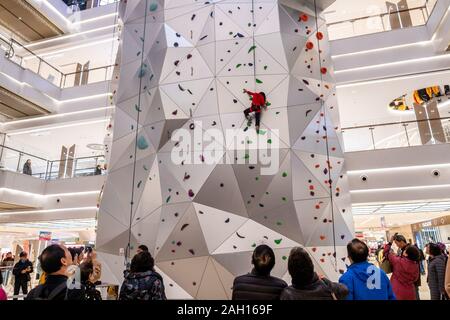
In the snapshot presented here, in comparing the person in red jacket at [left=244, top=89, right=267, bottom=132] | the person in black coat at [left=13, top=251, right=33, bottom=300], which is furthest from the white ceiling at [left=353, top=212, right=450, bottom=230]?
the person in black coat at [left=13, top=251, right=33, bottom=300]

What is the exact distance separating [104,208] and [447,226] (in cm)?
1319

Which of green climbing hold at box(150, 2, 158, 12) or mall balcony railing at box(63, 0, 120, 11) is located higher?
mall balcony railing at box(63, 0, 120, 11)

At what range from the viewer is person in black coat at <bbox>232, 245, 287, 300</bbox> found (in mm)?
2137

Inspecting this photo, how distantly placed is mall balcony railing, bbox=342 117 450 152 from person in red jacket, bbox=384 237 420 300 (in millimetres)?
5253

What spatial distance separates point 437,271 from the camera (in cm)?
425

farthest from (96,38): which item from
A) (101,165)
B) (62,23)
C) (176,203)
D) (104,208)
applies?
(176,203)

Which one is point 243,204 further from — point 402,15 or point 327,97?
point 402,15

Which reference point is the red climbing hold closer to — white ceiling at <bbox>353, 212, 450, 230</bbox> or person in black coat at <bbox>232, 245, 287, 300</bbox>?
person in black coat at <bbox>232, 245, 287, 300</bbox>

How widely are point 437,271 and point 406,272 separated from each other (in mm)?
553

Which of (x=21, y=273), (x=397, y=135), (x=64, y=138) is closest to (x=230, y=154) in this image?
(x=397, y=135)

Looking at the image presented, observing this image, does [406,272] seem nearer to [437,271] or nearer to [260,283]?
[437,271]

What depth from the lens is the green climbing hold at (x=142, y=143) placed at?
5500 millimetres

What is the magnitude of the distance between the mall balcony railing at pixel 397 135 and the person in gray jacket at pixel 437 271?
16.4 ft

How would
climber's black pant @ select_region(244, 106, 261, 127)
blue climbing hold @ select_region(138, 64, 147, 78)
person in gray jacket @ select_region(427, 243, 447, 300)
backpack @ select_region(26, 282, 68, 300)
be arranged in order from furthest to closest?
blue climbing hold @ select_region(138, 64, 147, 78) < climber's black pant @ select_region(244, 106, 261, 127) < person in gray jacket @ select_region(427, 243, 447, 300) < backpack @ select_region(26, 282, 68, 300)
